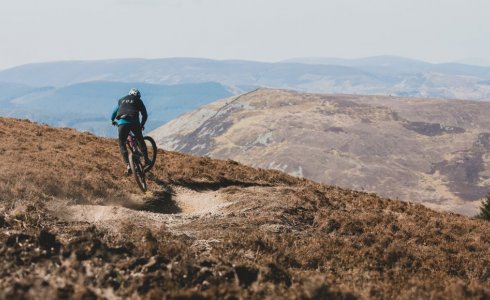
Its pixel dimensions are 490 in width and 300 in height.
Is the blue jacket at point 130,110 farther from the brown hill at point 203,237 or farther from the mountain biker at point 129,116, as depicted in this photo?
the brown hill at point 203,237

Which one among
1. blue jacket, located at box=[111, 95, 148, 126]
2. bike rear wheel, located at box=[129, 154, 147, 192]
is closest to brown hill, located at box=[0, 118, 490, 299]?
bike rear wheel, located at box=[129, 154, 147, 192]

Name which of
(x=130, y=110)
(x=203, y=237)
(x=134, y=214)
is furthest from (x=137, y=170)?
(x=203, y=237)

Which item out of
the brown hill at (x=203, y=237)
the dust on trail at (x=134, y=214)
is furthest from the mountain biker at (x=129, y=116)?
the dust on trail at (x=134, y=214)

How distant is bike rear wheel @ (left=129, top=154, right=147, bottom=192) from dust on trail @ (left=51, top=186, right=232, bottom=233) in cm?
49

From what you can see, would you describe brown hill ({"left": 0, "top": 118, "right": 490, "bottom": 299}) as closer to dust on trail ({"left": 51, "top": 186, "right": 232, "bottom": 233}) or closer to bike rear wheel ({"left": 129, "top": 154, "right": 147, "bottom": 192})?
dust on trail ({"left": 51, "top": 186, "right": 232, "bottom": 233})

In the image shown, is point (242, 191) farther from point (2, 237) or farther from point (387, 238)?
point (2, 237)

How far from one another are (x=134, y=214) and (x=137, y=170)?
3.49 metres

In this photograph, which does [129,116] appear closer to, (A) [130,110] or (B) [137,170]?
(A) [130,110]

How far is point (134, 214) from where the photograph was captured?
15008 mm

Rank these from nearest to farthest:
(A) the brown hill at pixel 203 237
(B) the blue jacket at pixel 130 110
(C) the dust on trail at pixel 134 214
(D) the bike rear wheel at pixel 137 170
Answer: (A) the brown hill at pixel 203 237 < (C) the dust on trail at pixel 134 214 < (B) the blue jacket at pixel 130 110 < (D) the bike rear wheel at pixel 137 170

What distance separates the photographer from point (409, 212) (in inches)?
808

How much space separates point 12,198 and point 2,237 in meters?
5.26

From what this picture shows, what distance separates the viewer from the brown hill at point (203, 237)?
785 centimetres

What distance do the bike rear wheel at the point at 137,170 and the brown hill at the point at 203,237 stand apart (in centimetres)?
51
